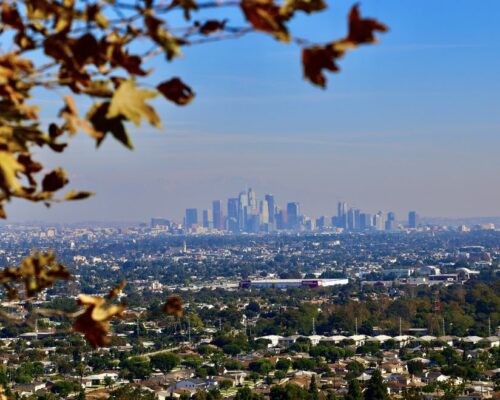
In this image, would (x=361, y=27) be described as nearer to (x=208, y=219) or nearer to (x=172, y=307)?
(x=172, y=307)

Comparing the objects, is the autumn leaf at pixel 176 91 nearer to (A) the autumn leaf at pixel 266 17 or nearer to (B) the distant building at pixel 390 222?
(A) the autumn leaf at pixel 266 17

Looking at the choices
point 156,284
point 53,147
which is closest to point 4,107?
point 53,147

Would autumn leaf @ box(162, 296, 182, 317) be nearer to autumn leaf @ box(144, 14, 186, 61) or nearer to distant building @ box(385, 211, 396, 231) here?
autumn leaf @ box(144, 14, 186, 61)

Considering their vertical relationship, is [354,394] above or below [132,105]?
below

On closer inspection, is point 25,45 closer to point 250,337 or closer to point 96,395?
point 96,395

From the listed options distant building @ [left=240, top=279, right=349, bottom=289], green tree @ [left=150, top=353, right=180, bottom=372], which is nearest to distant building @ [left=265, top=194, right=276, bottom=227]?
distant building @ [left=240, top=279, right=349, bottom=289]

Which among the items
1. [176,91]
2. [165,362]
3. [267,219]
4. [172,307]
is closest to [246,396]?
[165,362]

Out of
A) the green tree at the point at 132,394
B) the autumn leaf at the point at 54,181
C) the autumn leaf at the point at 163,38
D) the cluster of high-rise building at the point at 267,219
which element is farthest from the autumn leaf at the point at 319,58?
the cluster of high-rise building at the point at 267,219
